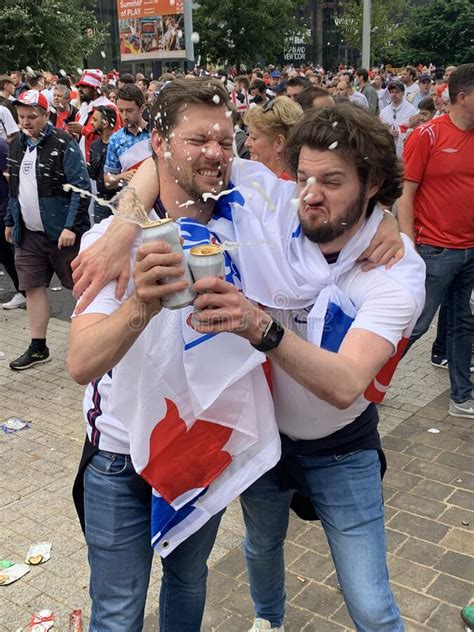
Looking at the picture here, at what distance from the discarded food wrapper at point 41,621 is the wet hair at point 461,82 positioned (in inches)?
147

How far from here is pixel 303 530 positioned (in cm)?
364

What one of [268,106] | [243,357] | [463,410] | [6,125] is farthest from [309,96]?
[6,125]

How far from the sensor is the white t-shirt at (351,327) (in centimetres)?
203

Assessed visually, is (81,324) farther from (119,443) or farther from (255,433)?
(255,433)

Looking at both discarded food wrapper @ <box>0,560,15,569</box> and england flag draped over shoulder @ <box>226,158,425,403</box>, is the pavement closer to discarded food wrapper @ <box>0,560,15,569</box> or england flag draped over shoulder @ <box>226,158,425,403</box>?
discarded food wrapper @ <box>0,560,15,569</box>

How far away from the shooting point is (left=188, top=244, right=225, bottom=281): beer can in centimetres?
158

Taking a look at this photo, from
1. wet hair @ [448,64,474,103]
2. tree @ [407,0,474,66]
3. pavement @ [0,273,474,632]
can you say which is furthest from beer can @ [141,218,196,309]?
tree @ [407,0,474,66]

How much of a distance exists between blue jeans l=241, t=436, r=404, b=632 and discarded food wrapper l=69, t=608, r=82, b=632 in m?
1.03

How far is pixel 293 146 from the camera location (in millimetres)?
2330

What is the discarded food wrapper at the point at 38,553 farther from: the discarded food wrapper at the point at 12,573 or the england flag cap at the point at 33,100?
the england flag cap at the point at 33,100

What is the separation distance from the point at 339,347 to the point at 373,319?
124 mm

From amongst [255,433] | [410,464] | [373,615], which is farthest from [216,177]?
[410,464]

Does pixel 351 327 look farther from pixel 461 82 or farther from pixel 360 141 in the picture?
pixel 461 82

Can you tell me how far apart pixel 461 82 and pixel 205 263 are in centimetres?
356
